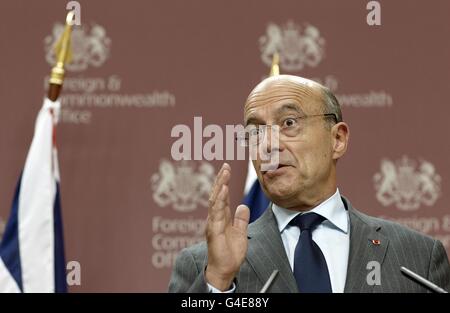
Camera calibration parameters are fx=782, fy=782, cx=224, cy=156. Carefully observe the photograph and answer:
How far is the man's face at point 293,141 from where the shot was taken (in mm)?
2051

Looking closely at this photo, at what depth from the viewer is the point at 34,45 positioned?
165 inches

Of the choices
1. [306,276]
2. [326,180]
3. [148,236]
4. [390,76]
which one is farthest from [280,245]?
[390,76]

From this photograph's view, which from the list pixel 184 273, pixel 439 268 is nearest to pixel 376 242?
pixel 439 268

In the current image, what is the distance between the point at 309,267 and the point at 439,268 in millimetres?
373

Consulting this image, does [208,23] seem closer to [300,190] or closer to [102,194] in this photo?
[102,194]

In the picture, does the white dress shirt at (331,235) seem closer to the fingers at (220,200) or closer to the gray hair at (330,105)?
the gray hair at (330,105)

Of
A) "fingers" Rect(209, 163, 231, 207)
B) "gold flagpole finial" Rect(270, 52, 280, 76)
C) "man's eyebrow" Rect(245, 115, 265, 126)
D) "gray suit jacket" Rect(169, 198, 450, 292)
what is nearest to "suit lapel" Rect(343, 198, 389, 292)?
"gray suit jacket" Rect(169, 198, 450, 292)

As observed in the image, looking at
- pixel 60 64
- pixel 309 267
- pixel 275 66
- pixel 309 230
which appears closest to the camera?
pixel 309 267

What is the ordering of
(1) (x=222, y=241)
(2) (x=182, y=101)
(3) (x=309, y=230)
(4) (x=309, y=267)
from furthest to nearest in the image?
1. (2) (x=182, y=101)
2. (3) (x=309, y=230)
3. (4) (x=309, y=267)
4. (1) (x=222, y=241)

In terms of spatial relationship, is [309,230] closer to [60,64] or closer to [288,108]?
[288,108]

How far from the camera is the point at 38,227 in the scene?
3.65 m

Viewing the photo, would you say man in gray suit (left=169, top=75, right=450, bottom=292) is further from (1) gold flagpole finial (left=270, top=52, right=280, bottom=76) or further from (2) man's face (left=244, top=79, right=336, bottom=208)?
(1) gold flagpole finial (left=270, top=52, right=280, bottom=76)

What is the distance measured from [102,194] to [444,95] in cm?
193
